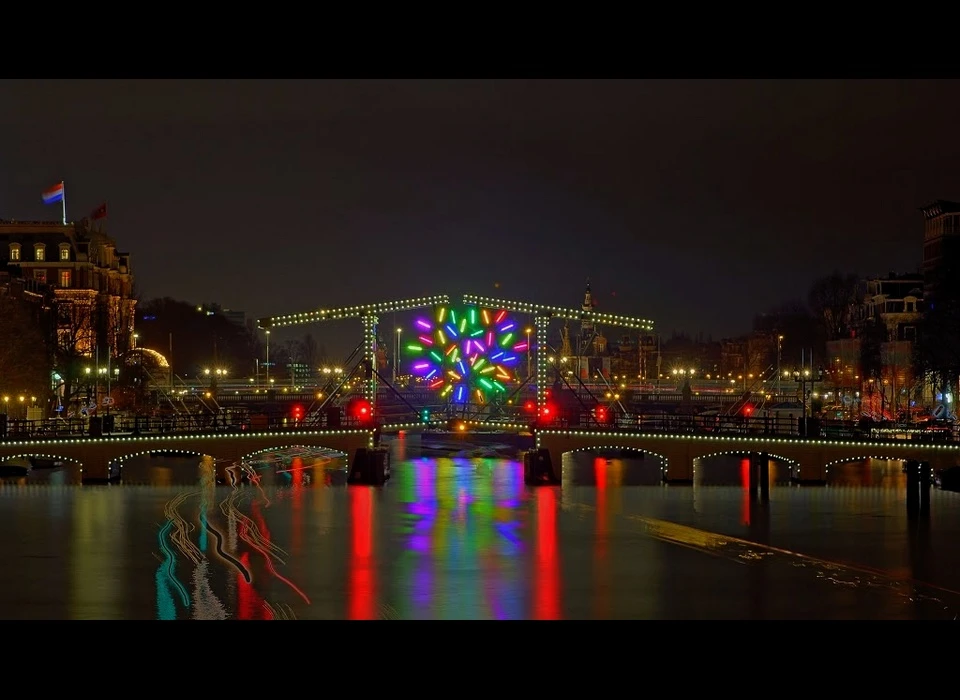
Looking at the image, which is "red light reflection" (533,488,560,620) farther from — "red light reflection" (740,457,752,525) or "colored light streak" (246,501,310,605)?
"red light reflection" (740,457,752,525)

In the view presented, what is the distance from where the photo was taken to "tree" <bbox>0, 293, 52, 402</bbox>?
70.0 meters

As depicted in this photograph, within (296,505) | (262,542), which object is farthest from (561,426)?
(262,542)

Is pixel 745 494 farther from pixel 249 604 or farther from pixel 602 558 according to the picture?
pixel 249 604

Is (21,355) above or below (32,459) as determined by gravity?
above

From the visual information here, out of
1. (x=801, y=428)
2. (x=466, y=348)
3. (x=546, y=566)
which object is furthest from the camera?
(x=466, y=348)

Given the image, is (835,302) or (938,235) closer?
(938,235)

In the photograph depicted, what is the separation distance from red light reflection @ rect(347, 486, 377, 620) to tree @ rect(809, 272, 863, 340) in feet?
230

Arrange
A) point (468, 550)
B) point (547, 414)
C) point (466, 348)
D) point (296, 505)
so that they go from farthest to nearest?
1. point (466, 348)
2. point (547, 414)
3. point (296, 505)
4. point (468, 550)

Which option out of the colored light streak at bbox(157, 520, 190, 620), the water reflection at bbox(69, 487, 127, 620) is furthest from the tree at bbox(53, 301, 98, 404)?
the colored light streak at bbox(157, 520, 190, 620)

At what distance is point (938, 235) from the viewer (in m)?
95.1

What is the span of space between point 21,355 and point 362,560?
37.8 meters

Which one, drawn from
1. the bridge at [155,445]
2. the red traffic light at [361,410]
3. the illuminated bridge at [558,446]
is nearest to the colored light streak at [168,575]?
the bridge at [155,445]
